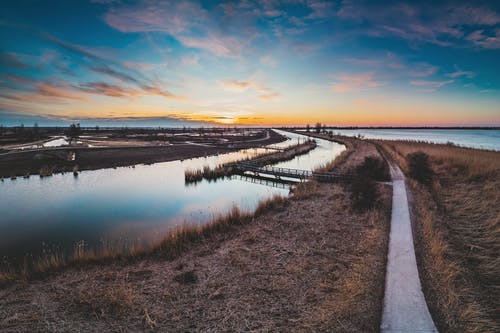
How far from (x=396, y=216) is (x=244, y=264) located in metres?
8.30

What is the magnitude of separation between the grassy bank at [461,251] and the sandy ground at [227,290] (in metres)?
1.27

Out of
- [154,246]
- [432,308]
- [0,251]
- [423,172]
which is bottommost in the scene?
[0,251]

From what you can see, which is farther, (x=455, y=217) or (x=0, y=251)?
(x=455, y=217)

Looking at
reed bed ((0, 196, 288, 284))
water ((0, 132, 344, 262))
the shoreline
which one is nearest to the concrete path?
the shoreline

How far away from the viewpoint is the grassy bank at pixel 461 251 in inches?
211

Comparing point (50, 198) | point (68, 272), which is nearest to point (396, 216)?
point (68, 272)

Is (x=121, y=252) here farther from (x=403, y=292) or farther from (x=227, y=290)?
(x=403, y=292)

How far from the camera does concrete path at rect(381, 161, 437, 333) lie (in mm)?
4973

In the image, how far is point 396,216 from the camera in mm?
11828

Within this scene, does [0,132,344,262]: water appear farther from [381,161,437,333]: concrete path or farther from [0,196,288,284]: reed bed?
[381,161,437,333]: concrete path

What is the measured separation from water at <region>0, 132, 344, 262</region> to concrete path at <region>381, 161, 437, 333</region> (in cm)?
997

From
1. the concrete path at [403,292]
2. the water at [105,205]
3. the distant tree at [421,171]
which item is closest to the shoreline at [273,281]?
the concrete path at [403,292]

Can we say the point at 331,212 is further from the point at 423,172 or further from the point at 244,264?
the point at 423,172

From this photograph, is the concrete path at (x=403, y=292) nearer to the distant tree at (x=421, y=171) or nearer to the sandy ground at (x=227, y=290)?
the sandy ground at (x=227, y=290)
